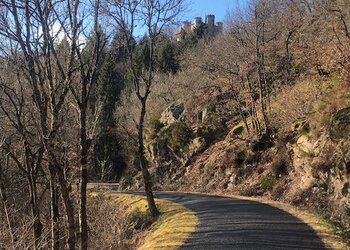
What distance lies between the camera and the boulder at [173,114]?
133ft

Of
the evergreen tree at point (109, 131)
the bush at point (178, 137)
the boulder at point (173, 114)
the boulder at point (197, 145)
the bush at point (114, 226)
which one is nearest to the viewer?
the bush at point (114, 226)

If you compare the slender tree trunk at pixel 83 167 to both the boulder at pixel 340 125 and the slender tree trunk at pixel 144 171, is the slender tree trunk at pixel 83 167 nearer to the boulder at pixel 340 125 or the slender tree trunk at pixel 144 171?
the slender tree trunk at pixel 144 171

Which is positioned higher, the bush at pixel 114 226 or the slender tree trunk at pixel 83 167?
the slender tree trunk at pixel 83 167

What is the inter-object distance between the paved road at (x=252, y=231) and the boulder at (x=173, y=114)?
25.3 metres

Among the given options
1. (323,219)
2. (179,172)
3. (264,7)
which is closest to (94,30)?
(323,219)

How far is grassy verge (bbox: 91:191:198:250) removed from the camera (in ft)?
36.0

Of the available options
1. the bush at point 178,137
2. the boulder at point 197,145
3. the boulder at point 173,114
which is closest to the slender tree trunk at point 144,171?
the boulder at point 197,145

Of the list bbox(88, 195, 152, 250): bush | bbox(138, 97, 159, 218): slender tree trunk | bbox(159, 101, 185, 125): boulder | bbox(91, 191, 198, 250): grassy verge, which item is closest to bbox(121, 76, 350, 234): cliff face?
bbox(159, 101, 185, 125): boulder

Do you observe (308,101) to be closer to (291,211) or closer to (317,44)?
(317,44)

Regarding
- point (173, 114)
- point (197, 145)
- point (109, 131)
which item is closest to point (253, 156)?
point (197, 145)

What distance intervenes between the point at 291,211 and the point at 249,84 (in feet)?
51.1

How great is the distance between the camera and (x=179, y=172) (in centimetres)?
3422

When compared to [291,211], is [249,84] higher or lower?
higher

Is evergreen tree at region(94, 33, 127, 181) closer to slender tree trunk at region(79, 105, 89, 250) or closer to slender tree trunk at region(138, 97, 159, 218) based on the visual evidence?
slender tree trunk at region(138, 97, 159, 218)
